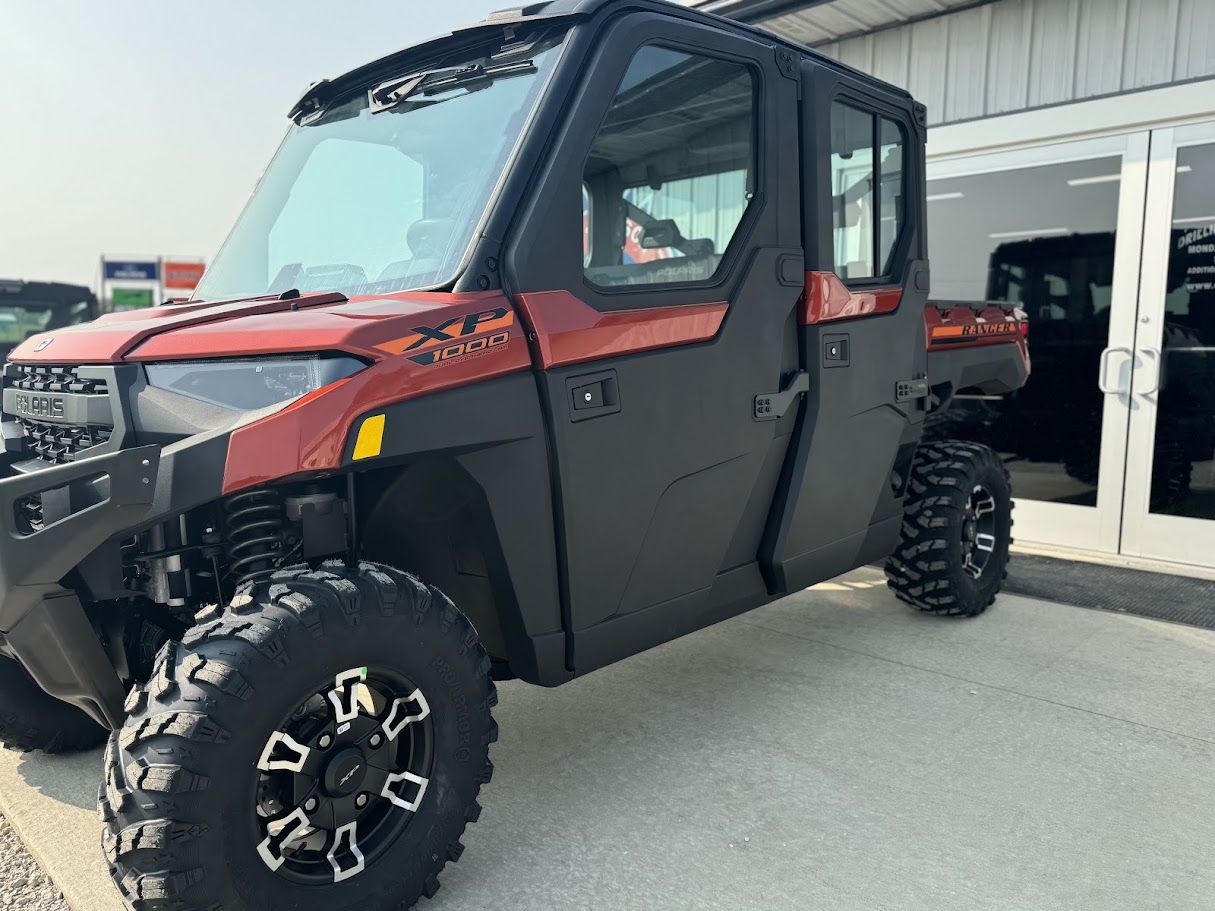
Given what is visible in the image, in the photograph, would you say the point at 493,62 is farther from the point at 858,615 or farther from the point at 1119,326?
the point at 1119,326

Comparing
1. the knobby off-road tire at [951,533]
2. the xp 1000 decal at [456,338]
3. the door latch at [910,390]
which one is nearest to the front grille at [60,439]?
the xp 1000 decal at [456,338]

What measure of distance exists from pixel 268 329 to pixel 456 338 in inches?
16.5

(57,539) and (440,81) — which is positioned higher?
(440,81)

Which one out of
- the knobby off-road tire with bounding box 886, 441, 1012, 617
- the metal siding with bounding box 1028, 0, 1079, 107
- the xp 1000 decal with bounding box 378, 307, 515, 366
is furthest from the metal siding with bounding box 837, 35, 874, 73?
the xp 1000 decal with bounding box 378, 307, 515, 366

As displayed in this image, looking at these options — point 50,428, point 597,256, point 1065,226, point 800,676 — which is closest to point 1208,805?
point 800,676

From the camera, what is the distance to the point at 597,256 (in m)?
2.65

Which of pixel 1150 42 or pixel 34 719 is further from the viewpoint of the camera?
pixel 1150 42

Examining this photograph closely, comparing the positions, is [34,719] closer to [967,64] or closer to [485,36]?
[485,36]

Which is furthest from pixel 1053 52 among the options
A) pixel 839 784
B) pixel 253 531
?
pixel 253 531

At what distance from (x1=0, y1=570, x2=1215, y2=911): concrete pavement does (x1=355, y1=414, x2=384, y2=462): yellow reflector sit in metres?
1.14

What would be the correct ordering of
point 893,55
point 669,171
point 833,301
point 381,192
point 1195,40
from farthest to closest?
point 893,55 → point 1195,40 → point 833,301 → point 669,171 → point 381,192

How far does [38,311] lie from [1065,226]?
8.60 meters

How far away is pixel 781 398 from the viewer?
124 inches

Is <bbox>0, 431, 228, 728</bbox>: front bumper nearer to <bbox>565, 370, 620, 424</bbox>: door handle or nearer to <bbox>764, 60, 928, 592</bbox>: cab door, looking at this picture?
<bbox>565, 370, 620, 424</bbox>: door handle
